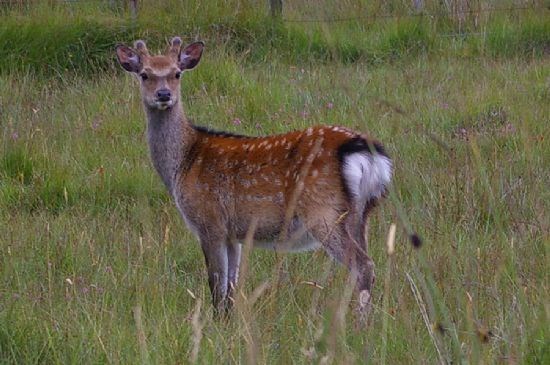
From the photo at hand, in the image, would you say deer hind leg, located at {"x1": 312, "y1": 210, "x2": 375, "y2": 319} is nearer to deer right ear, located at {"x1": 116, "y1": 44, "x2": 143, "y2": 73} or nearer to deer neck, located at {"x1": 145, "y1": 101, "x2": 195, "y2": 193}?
deer neck, located at {"x1": 145, "y1": 101, "x2": 195, "y2": 193}

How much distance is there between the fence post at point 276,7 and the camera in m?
9.84

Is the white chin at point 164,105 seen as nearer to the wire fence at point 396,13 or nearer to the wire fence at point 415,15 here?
the wire fence at point 396,13

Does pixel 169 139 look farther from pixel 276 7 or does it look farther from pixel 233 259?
pixel 276 7

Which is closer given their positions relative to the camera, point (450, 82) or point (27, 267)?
point (27, 267)

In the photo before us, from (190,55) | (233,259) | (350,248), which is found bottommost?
(233,259)

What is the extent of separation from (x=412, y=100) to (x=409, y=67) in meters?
1.26

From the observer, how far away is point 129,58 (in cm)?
595

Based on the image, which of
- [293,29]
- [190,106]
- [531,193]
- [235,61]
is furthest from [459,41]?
[531,193]

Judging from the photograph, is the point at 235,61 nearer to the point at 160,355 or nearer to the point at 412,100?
the point at 412,100

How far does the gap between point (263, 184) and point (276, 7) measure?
5167mm

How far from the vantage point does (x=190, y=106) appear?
7.88 m

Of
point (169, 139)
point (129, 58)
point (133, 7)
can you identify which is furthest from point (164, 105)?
point (133, 7)

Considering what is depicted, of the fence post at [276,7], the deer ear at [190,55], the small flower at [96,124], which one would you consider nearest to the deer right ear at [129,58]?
the deer ear at [190,55]

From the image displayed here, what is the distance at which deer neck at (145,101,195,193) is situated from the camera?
5672 millimetres
